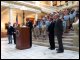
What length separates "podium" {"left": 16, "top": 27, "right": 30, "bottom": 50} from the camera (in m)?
9.95

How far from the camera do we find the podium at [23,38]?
32.7ft

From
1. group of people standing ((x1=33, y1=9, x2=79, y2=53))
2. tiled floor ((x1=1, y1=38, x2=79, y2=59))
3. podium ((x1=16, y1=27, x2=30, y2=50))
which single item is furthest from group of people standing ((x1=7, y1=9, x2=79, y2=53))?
podium ((x1=16, y1=27, x2=30, y2=50))

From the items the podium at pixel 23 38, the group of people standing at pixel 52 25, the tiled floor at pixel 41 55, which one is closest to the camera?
the tiled floor at pixel 41 55

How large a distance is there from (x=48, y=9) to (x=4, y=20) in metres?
8.14

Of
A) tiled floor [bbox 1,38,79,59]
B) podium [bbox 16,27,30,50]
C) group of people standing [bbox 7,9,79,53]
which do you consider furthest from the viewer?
podium [bbox 16,27,30,50]

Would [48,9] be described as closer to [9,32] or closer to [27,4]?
[27,4]

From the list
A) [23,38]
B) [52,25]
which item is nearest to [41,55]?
[52,25]

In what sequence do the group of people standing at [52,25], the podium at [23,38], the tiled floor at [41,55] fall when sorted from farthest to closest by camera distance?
the podium at [23,38] → the group of people standing at [52,25] → the tiled floor at [41,55]

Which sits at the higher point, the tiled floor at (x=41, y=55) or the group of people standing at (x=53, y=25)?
the group of people standing at (x=53, y=25)

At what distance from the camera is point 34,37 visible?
44.2 feet

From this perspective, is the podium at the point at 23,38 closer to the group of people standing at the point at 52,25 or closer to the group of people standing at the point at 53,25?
the group of people standing at the point at 52,25

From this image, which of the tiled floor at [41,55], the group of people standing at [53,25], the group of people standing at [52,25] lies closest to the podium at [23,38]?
the group of people standing at [52,25]

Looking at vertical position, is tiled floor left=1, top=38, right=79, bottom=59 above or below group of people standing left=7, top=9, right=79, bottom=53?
below

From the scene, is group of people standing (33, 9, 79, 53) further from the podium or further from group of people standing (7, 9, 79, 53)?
the podium
